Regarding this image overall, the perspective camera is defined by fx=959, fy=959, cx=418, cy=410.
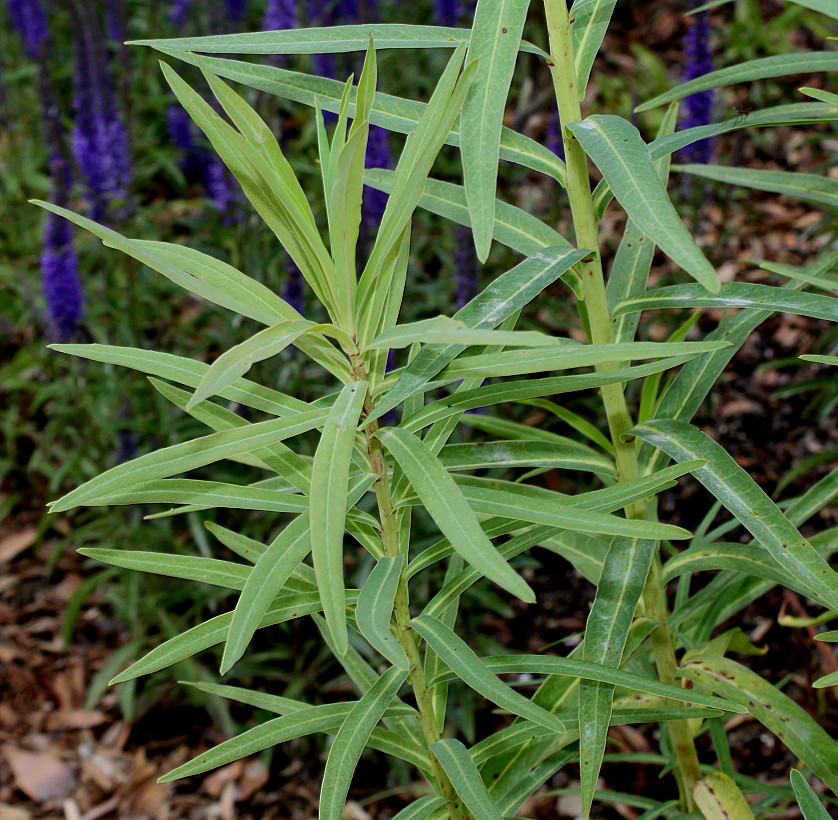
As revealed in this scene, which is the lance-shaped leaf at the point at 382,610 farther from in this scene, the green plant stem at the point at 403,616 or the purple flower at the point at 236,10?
the purple flower at the point at 236,10

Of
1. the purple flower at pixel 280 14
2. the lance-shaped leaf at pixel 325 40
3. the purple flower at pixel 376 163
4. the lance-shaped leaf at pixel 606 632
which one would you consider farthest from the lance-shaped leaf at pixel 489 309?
the purple flower at pixel 280 14

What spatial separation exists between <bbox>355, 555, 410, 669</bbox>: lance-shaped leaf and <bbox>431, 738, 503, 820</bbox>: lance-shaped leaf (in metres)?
0.24

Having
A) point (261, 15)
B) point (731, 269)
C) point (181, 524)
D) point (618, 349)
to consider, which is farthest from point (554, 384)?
point (261, 15)

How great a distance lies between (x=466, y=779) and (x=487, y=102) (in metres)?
0.69

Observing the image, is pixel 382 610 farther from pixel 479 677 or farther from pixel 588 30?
pixel 588 30

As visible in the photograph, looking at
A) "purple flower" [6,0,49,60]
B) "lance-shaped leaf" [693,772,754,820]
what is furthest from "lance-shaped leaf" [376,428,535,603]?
"purple flower" [6,0,49,60]

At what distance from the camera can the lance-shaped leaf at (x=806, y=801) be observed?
41.5 inches

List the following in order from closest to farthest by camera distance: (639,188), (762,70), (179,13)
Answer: (639,188)
(762,70)
(179,13)

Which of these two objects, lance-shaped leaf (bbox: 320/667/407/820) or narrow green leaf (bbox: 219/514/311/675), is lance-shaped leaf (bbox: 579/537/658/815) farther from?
narrow green leaf (bbox: 219/514/311/675)

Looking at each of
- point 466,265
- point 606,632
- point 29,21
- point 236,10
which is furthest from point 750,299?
point 29,21

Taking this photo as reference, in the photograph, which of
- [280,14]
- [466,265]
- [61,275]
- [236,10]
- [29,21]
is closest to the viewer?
[466,265]

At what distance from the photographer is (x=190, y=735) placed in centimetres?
283

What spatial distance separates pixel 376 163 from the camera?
273cm

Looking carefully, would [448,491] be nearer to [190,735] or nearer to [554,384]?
[554,384]
